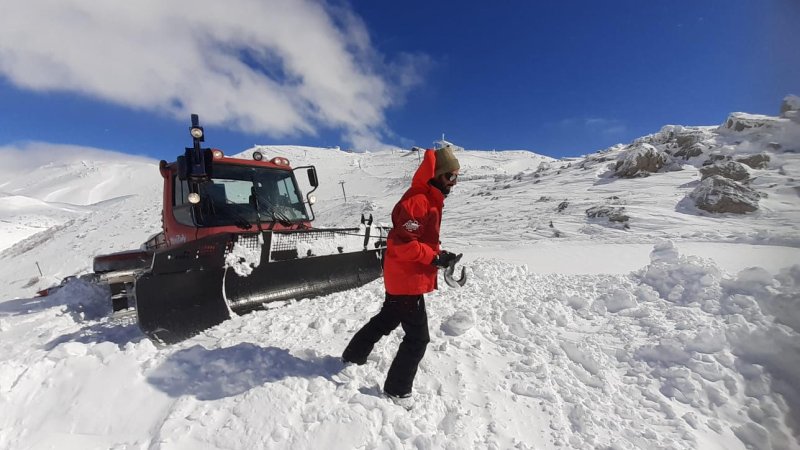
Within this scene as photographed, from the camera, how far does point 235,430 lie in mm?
2328

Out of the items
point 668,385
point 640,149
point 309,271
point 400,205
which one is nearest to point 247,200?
point 309,271

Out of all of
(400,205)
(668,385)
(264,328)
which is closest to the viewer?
(400,205)

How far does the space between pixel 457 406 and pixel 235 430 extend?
4.81 ft

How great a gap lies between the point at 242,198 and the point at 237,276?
1.51 m

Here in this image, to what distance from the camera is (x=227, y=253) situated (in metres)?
4.38

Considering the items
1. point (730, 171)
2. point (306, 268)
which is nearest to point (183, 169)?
point (306, 268)

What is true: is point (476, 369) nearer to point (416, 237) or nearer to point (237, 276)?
point (416, 237)

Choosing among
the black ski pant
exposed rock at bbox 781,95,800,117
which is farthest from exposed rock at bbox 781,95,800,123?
the black ski pant

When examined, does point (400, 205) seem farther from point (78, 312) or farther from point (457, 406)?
point (78, 312)

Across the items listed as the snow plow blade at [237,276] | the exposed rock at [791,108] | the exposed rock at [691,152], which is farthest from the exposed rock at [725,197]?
the exposed rock at [791,108]

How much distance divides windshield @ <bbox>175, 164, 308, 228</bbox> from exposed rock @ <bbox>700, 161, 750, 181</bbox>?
60.9ft

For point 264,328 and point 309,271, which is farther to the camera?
point 309,271

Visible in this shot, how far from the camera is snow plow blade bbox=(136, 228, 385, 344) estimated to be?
11.9 ft

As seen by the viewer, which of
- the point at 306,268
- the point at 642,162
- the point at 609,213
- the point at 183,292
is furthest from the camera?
the point at 642,162
